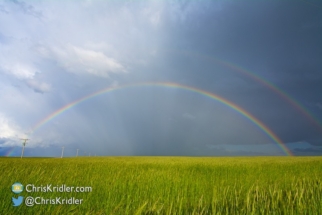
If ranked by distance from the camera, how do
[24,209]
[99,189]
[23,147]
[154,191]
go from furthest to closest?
[23,147]
[154,191]
[99,189]
[24,209]

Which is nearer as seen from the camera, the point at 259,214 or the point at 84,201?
the point at 259,214

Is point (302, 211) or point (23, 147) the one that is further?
point (23, 147)

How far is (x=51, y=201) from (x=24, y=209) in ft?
1.98

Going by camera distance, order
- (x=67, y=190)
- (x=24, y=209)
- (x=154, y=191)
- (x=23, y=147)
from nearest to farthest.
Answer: (x=24, y=209) < (x=67, y=190) < (x=154, y=191) < (x=23, y=147)

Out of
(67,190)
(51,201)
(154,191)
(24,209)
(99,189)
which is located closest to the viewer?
(24,209)

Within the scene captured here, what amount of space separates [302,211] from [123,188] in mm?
4508

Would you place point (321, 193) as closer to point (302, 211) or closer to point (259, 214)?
point (302, 211)

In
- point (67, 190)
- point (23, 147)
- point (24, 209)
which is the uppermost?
point (23, 147)

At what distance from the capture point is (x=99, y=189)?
6461 millimetres

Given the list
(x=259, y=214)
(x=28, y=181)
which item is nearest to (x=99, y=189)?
(x=28, y=181)

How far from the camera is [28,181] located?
6602mm

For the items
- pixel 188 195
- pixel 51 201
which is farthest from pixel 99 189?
pixel 188 195

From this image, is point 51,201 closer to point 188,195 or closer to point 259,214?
point 188,195

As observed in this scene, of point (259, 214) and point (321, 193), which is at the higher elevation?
point (321, 193)
